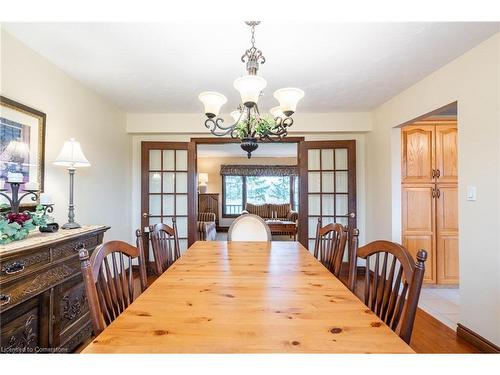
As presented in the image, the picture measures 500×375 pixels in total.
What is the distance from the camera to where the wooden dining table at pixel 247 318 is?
76 centimetres

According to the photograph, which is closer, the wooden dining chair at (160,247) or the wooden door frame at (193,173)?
the wooden dining chair at (160,247)

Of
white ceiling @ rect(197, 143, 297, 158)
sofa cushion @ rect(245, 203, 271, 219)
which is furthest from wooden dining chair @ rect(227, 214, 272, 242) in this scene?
sofa cushion @ rect(245, 203, 271, 219)

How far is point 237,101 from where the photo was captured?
340 centimetres

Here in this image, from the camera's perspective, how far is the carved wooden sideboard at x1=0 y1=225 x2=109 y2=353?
1411 millimetres

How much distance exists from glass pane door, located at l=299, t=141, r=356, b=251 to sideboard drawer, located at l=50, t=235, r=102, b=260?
276cm

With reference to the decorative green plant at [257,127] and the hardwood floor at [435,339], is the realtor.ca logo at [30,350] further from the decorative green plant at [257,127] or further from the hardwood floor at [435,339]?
the hardwood floor at [435,339]

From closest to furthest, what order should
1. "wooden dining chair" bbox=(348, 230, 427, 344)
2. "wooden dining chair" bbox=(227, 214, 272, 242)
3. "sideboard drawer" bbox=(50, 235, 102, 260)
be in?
1. "wooden dining chair" bbox=(348, 230, 427, 344)
2. "sideboard drawer" bbox=(50, 235, 102, 260)
3. "wooden dining chair" bbox=(227, 214, 272, 242)

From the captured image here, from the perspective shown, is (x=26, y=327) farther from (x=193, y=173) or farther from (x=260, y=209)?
(x=260, y=209)

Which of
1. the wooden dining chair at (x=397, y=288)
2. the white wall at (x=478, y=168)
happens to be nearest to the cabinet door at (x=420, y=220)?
the white wall at (x=478, y=168)

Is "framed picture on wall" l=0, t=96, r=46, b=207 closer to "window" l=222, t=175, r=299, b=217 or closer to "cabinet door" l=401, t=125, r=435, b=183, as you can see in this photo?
"cabinet door" l=401, t=125, r=435, b=183

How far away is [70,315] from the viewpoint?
6.33 feet
